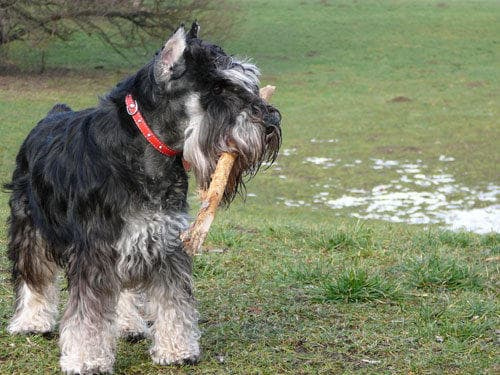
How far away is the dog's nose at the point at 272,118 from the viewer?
4.84 metres

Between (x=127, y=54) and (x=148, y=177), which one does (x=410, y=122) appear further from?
(x=148, y=177)

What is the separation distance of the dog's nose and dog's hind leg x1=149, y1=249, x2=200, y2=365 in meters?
0.95

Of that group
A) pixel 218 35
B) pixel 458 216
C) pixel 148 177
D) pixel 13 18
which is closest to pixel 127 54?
pixel 218 35

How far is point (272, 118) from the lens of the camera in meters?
4.85

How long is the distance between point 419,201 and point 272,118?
11.4 meters

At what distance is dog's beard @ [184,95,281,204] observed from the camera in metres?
4.83

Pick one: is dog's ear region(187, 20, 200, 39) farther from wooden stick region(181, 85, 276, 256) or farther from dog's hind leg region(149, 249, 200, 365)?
dog's hind leg region(149, 249, 200, 365)

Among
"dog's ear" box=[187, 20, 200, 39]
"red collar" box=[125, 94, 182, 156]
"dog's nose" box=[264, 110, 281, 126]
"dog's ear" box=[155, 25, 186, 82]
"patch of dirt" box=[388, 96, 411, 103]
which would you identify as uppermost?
"dog's ear" box=[187, 20, 200, 39]

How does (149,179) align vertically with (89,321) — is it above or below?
above

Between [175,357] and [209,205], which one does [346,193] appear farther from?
[209,205]

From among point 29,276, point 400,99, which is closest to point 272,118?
point 29,276

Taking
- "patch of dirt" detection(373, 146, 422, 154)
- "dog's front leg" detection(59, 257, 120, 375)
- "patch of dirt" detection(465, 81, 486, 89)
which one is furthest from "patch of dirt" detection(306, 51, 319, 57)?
"dog's front leg" detection(59, 257, 120, 375)

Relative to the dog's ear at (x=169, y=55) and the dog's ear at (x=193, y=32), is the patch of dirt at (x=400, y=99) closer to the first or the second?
the dog's ear at (x=193, y=32)

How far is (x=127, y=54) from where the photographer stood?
103 ft
